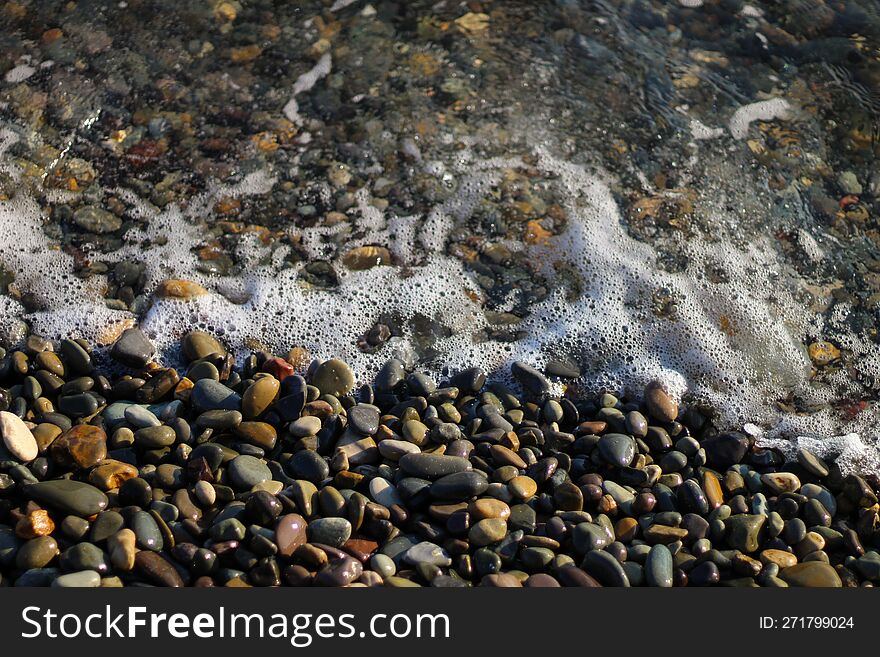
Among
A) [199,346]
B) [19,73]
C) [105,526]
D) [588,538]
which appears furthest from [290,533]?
[19,73]

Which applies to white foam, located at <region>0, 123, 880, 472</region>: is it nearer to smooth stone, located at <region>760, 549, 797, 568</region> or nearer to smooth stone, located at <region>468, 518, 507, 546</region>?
smooth stone, located at <region>760, 549, 797, 568</region>

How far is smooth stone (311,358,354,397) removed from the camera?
10.2 feet

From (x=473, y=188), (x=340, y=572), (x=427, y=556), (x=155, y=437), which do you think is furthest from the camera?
(x=473, y=188)

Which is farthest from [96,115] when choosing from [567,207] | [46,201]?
[567,207]

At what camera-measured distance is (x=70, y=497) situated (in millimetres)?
2457

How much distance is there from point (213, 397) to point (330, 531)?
2.36ft

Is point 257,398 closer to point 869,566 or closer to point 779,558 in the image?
point 779,558

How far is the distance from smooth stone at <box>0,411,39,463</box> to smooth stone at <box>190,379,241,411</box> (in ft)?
1.72

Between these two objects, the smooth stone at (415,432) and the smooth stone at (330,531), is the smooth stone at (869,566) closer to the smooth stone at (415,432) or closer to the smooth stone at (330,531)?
the smooth stone at (415,432)

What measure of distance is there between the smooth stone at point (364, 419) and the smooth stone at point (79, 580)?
37.1 inches

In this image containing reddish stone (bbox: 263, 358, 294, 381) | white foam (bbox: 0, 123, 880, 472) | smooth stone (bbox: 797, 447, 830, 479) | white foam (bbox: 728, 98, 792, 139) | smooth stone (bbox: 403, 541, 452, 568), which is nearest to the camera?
smooth stone (bbox: 403, 541, 452, 568)

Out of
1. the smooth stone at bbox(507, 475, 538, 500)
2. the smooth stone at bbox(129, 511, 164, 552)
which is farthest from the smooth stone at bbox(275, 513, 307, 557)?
the smooth stone at bbox(507, 475, 538, 500)

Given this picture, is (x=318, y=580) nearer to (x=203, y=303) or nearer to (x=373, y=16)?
(x=203, y=303)

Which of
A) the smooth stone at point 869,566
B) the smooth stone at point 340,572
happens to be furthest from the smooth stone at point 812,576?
the smooth stone at point 340,572
